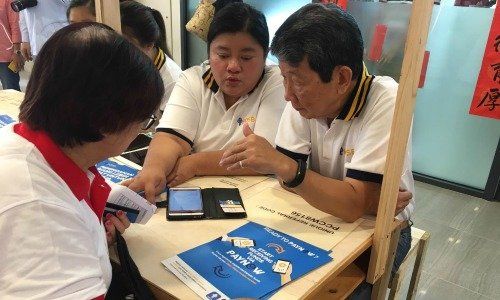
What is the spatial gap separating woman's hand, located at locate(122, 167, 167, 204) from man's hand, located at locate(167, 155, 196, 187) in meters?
0.04

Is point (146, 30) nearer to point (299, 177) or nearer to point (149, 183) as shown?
point (149, 183)

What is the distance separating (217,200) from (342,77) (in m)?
0.47

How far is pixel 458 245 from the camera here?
224cm

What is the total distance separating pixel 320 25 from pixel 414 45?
28cm

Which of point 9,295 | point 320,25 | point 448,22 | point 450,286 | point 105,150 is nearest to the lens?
point 9,295

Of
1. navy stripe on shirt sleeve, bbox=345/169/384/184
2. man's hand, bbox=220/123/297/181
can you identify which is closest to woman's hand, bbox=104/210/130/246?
man's hand, bbox=220/123/297/181

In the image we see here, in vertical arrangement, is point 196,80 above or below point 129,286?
above

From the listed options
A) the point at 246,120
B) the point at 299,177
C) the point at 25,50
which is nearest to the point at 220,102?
the point at 246,120

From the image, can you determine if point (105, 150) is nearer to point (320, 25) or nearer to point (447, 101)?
point (320, 25)

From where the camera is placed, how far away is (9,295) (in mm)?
515

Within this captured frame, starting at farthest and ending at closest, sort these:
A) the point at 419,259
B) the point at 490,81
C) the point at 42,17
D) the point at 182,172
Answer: the point at 42,17, the point at 490,81, the point at 419,259, the point at 182,172

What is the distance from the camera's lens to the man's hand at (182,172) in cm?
121

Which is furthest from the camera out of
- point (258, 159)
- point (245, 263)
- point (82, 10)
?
point (82, 10)

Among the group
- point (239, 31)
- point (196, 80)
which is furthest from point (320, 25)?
point (196, 80)
